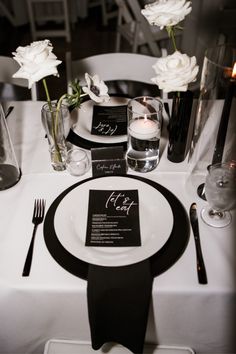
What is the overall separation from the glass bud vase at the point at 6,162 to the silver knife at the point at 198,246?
0.47m

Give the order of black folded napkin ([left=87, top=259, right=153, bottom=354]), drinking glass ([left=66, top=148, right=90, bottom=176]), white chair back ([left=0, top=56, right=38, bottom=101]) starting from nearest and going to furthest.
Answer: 1. black folded napkin ([left=87, top=259, right=153, bottom=354])
2. drinking glass ([left=66, top=148, right=90, bottom=176])
3. white chair back ([left=0, top=56, right=38, bottom=101])

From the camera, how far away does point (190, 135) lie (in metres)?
1.05

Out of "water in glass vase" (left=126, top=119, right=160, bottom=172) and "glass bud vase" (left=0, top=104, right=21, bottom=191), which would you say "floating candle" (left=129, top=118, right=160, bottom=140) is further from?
"glass bud vase" (left=0, top=104, right=21, bottom=191)

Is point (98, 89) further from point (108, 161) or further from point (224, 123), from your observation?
point (224, 123)

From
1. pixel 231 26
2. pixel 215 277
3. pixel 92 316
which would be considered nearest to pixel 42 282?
pixel 92 316

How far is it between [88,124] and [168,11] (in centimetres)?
47

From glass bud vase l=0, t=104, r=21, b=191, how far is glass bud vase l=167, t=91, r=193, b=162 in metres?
0.44

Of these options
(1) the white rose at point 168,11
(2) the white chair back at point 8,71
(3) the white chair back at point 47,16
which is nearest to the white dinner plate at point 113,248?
(1) the white rose at point 168,11

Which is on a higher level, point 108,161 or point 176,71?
point 176,71

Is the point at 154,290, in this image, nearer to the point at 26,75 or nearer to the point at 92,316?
the point at 92,316

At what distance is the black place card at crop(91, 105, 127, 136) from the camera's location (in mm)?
1034

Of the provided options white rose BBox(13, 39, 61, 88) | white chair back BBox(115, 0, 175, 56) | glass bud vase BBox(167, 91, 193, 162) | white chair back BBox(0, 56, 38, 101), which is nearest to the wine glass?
glass bud vase BBox(167, 91, 193, 162)

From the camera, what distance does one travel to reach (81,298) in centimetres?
65

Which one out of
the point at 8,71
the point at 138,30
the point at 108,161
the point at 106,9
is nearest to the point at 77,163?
the point at 108,161
